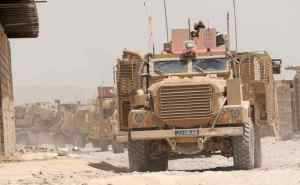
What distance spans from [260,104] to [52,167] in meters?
4.47

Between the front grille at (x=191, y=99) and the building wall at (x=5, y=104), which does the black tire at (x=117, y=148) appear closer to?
the building wall at (x=5, y=104)

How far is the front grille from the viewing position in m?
16.2

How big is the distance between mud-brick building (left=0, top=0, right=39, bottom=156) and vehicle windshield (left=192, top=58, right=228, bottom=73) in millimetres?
4124

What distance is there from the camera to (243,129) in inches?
639

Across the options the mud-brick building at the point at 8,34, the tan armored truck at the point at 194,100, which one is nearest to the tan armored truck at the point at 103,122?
the mud-brick building at the point at 8,34

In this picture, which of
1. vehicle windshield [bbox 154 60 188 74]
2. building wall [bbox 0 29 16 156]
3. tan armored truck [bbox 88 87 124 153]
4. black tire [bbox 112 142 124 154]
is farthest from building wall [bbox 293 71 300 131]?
vehicle windshield [bbox 154 60 188 74]

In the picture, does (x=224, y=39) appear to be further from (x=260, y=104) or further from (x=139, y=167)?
(x=139, y=167)

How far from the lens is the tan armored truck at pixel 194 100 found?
53.3 ft

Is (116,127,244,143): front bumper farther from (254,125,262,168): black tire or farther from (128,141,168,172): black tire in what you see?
(254,125,262,168): black tire

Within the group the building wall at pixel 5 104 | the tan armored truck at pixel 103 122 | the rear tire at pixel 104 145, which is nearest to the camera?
the building wall at pixel 5 104

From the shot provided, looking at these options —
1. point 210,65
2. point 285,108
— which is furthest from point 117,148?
point 210,65

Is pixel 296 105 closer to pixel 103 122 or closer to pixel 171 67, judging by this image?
pixel 103 122

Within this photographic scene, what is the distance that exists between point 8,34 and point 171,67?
7.81 meters

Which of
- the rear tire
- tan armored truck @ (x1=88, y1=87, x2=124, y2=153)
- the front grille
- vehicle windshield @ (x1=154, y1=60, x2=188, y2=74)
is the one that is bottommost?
the rear tire
